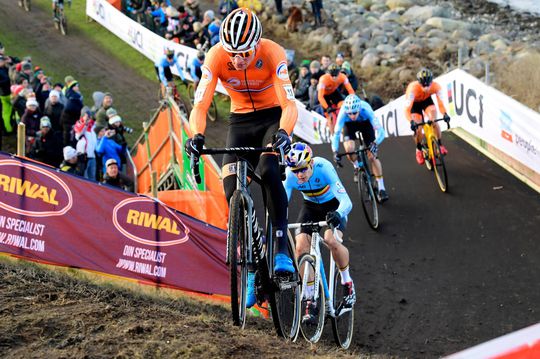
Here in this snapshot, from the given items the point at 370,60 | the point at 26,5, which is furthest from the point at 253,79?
the point at 26,5

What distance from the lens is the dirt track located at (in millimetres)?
7312

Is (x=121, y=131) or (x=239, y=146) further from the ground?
(x=239, y=146)

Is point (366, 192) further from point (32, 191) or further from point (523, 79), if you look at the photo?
point (523, 79)

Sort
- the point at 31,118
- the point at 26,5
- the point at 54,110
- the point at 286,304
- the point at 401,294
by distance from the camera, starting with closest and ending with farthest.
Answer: the point at 286,304, the point at 401,294, the point at 31,118, the point at 54,110, the point at 26,5

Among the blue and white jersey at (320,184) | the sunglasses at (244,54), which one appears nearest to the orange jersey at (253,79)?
the sunglasses at (244,54)

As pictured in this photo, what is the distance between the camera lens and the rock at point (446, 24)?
31589mm

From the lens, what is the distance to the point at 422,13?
33.1 m

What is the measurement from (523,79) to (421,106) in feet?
28.0

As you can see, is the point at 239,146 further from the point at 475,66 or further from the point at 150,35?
the point at 150,35

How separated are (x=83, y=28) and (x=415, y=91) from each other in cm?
1945

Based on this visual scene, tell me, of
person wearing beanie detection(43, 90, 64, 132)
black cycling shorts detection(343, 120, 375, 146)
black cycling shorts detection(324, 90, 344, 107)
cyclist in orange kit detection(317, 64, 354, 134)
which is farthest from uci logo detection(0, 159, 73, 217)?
black cycling shorts detection(324, 90, 344, 107)

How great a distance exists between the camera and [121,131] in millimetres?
16875

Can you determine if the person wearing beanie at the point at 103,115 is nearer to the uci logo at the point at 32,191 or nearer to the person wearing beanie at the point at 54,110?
the person wearing beanie at the point at 54,110

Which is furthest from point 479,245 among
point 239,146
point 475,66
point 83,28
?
point 83,28
